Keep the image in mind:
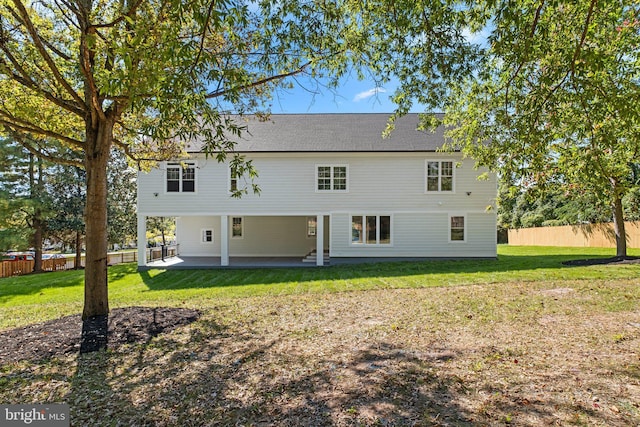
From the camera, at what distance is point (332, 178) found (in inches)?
624

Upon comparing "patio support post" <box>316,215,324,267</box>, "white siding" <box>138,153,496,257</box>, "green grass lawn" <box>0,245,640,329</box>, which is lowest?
"green grass lawn" <box>0,245,640,329</box>

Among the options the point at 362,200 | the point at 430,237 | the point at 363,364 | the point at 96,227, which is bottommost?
the point at 363,364

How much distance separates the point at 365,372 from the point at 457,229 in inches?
525

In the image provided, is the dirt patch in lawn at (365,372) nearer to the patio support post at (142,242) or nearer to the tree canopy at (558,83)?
the tree canopy at (558,83)

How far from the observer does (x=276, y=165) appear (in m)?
15.9

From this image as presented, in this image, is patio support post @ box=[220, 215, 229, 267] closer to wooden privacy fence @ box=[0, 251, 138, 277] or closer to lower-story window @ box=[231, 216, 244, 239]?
lower-story window @ box=[231, 216, 244, 239]

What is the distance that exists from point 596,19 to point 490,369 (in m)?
5.71

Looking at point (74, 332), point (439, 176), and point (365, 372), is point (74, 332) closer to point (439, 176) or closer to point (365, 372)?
point (365, 372)

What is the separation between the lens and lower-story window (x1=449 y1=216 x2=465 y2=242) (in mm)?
15734

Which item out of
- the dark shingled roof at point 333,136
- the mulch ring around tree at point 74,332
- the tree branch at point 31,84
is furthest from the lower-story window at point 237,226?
the tree branch at point 31,84

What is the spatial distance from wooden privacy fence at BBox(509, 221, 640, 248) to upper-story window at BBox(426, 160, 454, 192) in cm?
1163

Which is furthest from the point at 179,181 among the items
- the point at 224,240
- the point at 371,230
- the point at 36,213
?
the point at 36,213

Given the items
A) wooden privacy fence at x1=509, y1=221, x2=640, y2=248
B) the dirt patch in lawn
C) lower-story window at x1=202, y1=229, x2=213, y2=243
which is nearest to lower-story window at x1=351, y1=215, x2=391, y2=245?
lower-story window at x1=202, y1=229, x2=213, y2=243

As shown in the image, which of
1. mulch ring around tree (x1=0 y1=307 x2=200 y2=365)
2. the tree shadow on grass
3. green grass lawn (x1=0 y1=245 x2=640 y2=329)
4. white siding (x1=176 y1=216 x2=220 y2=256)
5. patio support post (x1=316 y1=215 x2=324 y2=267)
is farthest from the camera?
white siding (x1=176 y1=216 x2=220 y2=256)
